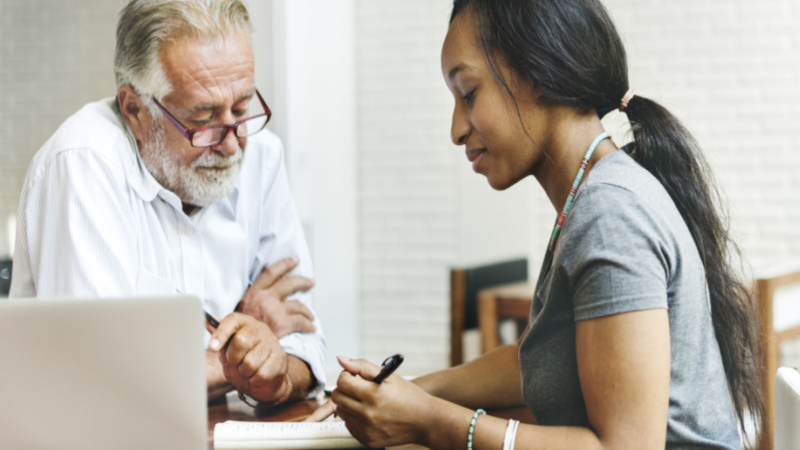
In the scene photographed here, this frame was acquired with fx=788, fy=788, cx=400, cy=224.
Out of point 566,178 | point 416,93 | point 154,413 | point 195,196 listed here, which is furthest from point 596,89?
point 416,93

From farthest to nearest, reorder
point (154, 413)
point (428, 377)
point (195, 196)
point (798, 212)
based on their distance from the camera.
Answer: point (798, 212)
point (195, 196)
point (428, 377)
point (154, 413)

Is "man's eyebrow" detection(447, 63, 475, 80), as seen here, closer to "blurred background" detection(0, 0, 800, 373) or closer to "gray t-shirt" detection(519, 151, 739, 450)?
"gray t-shirt" detection(519, 151, 739, 450)

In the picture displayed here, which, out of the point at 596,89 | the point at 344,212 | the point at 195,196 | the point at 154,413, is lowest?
the point at 344,212

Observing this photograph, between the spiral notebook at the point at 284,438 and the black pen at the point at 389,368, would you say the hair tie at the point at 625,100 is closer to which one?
the black pen at the point at 389,368

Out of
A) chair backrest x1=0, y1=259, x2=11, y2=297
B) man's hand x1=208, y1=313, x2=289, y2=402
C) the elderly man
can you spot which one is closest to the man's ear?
the elderly man

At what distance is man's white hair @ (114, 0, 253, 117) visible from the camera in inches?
55.7

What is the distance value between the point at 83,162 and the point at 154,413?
0.67 m

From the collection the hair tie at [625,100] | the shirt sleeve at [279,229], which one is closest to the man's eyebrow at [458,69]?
the hair tie at [625,100]

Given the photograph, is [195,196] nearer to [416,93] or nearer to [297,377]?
[297,377]

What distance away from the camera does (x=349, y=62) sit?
4.01 m

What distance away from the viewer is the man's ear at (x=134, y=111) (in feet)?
4.75

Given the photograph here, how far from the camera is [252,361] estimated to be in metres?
1.27

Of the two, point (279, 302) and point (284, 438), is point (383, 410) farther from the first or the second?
point (279, 302)

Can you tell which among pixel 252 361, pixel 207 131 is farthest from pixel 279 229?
pixel 252 361
